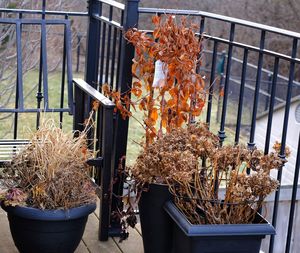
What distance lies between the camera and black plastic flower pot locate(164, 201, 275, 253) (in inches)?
95.0

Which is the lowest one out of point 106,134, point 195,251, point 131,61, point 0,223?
point 0,223

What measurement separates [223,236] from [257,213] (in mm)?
232

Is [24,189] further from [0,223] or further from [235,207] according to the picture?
[235,207]

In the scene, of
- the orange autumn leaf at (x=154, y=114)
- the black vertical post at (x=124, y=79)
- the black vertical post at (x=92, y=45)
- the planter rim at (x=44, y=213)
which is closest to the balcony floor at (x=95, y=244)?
the black vertical post at (x=124, y=79)

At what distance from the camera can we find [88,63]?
3.73 m

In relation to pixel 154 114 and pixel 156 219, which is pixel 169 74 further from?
pixel 156 219

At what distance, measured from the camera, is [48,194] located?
268cm

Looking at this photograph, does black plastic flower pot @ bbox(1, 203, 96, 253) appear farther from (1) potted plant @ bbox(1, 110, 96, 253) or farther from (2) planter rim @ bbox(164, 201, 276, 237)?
(2) planter rim @ bbox(164, 201, 276, 237)

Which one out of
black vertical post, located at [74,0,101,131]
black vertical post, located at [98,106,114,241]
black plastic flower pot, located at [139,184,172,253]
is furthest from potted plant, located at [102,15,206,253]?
black vertical post, located at [74,0,101,131]

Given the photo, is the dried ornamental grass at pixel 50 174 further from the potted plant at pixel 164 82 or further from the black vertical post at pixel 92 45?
the black vertical post at pixel 92 45

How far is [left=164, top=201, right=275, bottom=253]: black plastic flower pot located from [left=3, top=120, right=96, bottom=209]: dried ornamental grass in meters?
0.47

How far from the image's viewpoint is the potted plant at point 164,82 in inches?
112

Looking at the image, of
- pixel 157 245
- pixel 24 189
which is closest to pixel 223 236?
pixel 157 245

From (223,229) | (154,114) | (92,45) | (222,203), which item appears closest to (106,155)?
(154,114)
